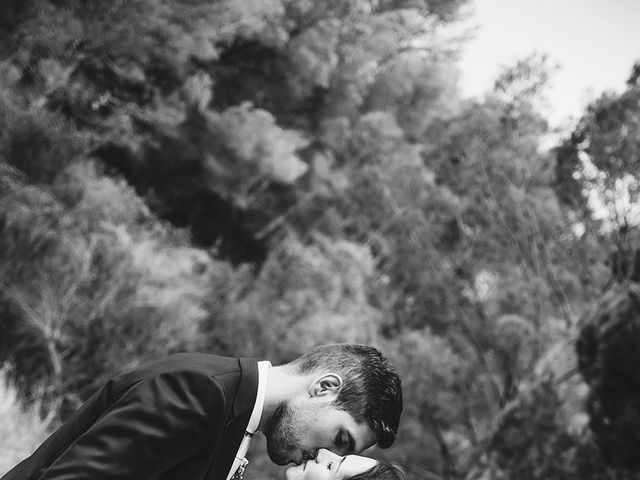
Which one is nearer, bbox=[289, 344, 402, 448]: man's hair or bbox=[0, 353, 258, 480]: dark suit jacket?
bbox=[0, 353, 258, 480]: dark suit jacket

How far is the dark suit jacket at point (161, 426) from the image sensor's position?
1069 millimetres

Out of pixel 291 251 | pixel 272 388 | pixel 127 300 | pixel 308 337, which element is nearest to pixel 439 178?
pixel 291 251

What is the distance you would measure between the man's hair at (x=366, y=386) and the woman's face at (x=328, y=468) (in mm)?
119

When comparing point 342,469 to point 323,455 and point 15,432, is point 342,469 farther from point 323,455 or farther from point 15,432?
point 15,432

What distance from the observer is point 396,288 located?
13281 mm

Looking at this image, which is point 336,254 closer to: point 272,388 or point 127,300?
point 127,300

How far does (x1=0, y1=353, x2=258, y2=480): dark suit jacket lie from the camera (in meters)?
1.07

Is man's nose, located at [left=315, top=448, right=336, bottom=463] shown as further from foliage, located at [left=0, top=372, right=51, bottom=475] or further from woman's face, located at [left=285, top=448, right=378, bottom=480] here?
foliage, located at [left=0, top=372, right=51, bottom=475]

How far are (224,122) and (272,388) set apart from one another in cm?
878

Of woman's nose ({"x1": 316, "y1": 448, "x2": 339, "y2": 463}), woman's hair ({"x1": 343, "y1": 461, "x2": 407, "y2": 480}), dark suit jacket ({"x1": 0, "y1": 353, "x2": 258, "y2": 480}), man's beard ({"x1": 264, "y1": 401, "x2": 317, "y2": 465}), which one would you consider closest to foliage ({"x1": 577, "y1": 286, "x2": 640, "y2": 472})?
woman's hair ({"x1": 343, "y1": 461, "x2": 407, "y2": 480})

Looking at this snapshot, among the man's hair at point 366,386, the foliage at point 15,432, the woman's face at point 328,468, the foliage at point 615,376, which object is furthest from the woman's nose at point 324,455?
the foliage at point 615,376

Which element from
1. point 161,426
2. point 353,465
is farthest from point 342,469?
point 161,426

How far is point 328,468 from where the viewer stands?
1.36m

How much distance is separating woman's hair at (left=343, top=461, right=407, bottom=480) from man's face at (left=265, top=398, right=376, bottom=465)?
16 cm
